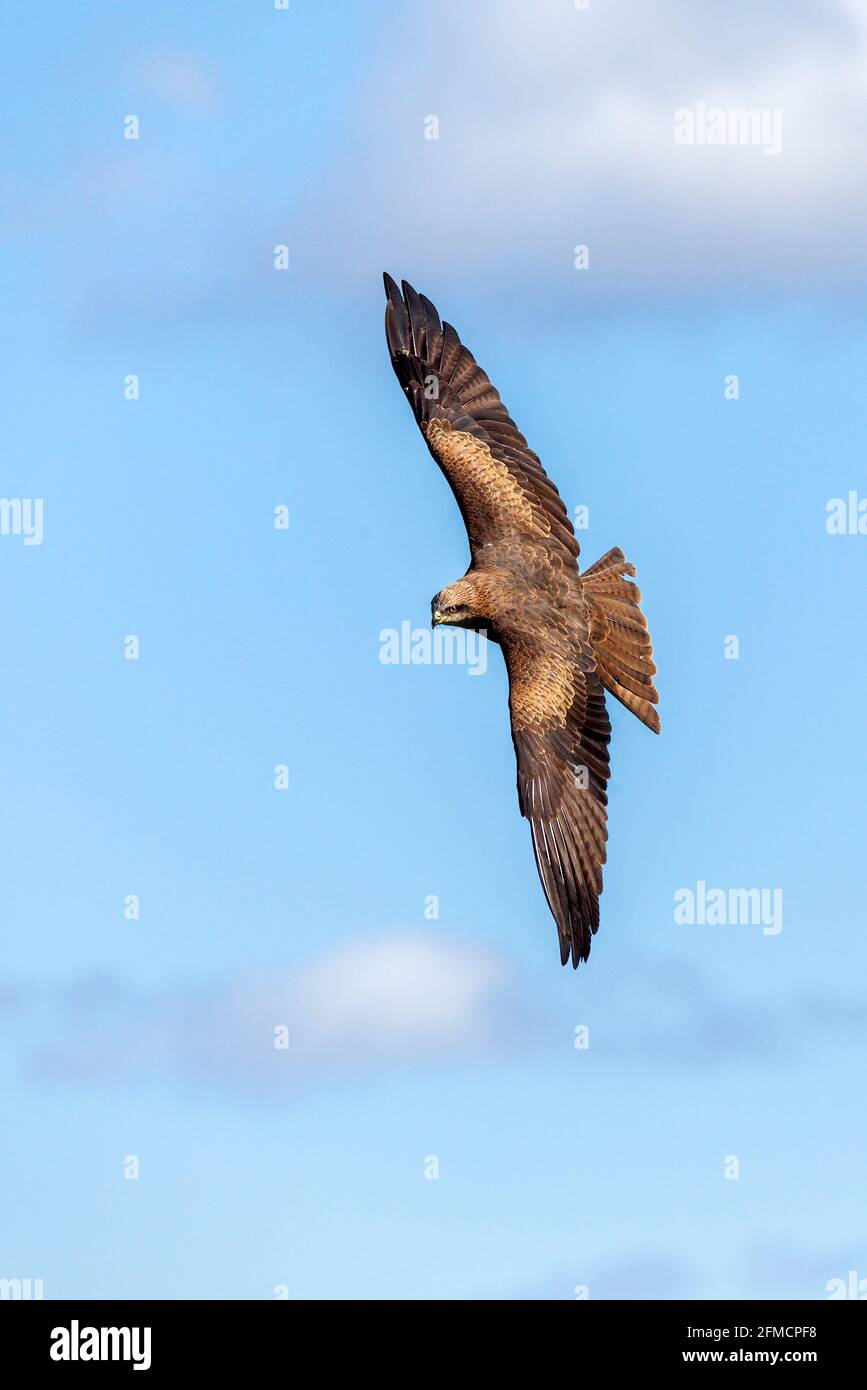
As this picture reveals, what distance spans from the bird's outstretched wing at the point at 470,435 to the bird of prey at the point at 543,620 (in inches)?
0.6

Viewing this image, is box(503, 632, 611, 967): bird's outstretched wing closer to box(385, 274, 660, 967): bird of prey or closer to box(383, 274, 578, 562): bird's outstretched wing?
box(385, 274, 660, 967): bird of prey

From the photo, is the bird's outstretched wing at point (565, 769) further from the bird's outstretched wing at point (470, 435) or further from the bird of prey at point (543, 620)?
the bird's outstretched wing at point (470, 435)

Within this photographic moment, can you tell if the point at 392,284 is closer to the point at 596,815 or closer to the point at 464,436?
the point at 464,436

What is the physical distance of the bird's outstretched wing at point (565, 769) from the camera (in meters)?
22.1

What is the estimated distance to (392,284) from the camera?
2556cm

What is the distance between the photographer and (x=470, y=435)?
24.9 m

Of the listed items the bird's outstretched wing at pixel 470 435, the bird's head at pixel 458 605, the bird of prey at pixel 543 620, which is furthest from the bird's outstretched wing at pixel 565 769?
the bird's outstretched wing at pixel 470 435

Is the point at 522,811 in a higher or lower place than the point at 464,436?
lower

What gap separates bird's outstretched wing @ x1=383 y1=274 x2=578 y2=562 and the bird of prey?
1 cm

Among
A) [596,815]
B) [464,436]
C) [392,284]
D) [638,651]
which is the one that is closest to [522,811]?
[596,815]

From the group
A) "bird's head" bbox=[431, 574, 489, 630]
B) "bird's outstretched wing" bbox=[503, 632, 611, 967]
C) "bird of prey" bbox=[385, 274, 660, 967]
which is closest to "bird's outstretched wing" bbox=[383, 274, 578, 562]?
"bird of prey" bbox=[385, 274, 660, 967]

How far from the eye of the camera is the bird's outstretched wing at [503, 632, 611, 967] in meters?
22.1

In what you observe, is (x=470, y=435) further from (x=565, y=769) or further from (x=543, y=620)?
(x=565, y=769)
